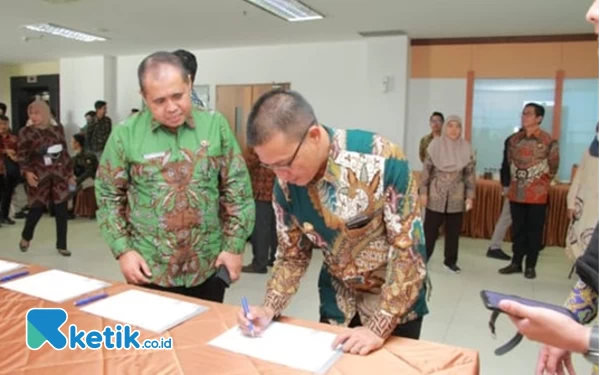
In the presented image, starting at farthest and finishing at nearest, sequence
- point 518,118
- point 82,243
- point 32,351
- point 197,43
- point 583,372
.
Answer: point 197,43 < point 518,118 < point 82,243 < point 583,372 < point 32,351

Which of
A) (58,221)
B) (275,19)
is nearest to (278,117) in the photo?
(58,221)

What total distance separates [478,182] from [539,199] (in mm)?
1701

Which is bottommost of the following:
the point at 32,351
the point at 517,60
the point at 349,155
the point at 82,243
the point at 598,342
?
the point at 82,243

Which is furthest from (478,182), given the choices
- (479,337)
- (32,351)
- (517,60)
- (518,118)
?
(32,351)

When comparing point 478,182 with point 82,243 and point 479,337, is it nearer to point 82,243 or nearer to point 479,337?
point 479,337

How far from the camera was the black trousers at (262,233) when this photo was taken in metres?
4.10

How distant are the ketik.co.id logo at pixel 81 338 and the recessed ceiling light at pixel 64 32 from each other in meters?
5.94

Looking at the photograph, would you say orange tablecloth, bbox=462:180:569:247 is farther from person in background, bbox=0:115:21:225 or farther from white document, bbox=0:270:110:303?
person in background, bbox=0:115:21:225

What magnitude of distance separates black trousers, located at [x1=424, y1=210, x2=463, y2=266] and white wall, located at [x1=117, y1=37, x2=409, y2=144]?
2277mm

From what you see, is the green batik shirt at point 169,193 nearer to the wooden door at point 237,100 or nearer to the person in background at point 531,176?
the person in background at point 531,176

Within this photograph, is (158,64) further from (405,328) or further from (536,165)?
(536,165)

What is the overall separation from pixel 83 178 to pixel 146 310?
18.5ft

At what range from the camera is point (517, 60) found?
6.20 meters

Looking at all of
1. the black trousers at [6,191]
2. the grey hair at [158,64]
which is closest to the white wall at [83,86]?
the black trousers at [6,191]
